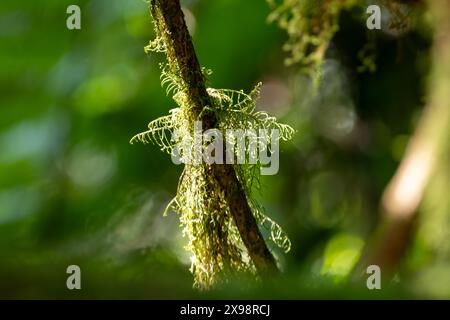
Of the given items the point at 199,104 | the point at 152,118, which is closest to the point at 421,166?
the point at 199,104

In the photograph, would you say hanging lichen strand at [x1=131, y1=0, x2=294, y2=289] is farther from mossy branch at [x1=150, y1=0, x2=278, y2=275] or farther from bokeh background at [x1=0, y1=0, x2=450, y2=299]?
bokeh background at [x1=0, y1=0, x2=450, y2=299]

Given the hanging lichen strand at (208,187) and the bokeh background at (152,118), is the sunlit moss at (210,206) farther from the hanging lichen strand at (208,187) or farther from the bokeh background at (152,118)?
the bokeh background at (152,118)

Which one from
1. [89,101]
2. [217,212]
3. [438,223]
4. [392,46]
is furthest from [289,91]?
[438,223]

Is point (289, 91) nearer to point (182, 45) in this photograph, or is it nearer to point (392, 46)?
point (392, 46)

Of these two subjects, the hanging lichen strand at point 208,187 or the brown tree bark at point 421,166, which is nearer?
the brown tree bark at point 421,166

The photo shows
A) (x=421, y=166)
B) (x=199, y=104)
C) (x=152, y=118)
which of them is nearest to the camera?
(x=421, y=166)

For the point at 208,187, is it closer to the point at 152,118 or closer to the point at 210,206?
the point at 210,206

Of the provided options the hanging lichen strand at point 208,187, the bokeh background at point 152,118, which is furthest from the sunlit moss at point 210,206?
the bokeh background at point 152,118
